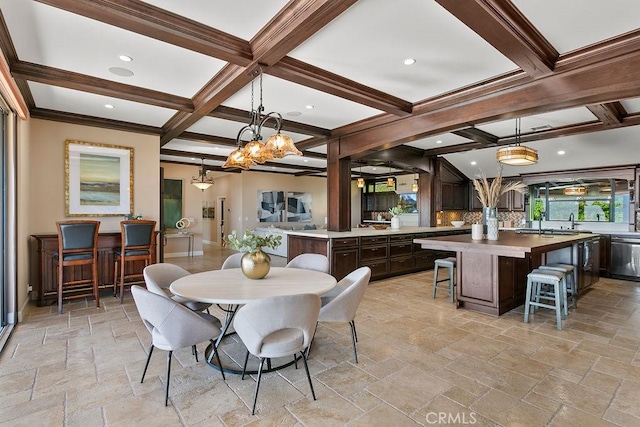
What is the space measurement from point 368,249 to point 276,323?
156 inches

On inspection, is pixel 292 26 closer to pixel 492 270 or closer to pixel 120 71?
pixel 120 71

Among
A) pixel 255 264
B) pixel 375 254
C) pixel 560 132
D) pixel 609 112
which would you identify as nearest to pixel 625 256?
pixel 560 132

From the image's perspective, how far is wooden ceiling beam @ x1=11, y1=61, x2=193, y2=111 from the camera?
3117 mm

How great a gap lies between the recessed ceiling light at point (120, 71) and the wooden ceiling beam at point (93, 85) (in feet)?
0.96

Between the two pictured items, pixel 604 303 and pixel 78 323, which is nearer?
pixel 78 323

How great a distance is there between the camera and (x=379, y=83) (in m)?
3.57

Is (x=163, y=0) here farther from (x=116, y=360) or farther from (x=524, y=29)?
(x=116, y=360)

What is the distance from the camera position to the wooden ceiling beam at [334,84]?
3.01 meters

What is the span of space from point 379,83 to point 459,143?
145 inches

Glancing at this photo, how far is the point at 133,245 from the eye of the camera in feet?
15.0

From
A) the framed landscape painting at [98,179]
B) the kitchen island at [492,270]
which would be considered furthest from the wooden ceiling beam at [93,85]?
the kitchen island at [492,270]

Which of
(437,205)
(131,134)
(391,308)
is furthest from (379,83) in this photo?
(437,205)

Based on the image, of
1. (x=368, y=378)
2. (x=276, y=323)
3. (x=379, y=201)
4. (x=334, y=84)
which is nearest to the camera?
(x=276, y=323)

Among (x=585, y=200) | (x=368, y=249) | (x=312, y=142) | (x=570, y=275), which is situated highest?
(x=312, y=142)
